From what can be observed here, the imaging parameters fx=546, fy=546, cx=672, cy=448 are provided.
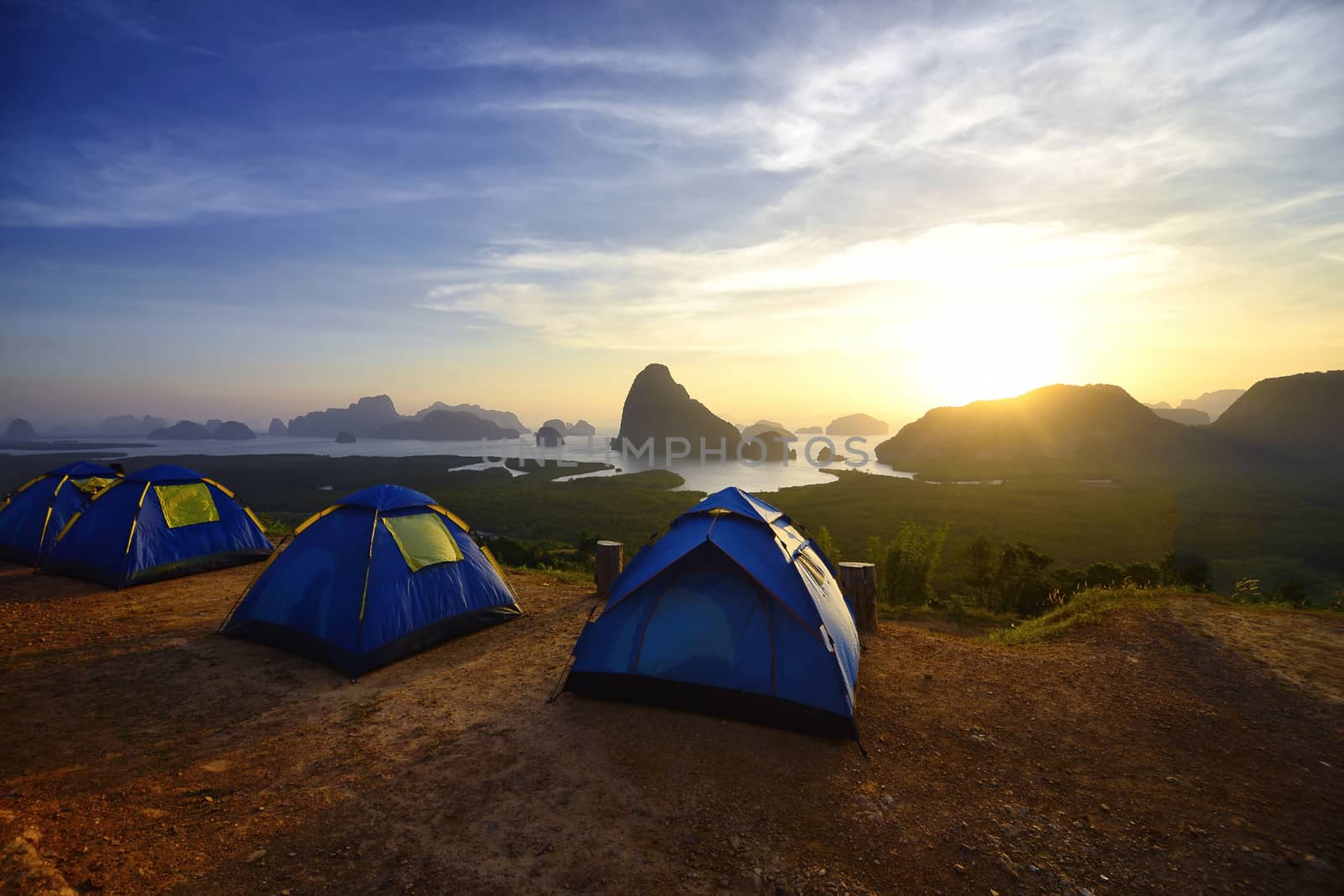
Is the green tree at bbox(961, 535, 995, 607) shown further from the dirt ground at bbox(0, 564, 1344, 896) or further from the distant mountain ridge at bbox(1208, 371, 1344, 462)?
the distant mountain ridge at bbox(1208, 371, 1344, 462)

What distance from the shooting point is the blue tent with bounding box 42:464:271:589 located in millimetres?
10727

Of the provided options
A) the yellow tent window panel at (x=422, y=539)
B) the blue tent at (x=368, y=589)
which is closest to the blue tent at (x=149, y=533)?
the blue tent at (x=368, y=589)

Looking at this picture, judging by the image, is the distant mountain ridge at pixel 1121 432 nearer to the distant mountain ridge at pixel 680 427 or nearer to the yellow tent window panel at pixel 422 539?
the distant mountain ridge at pixel 680 427

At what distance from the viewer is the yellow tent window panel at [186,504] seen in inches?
443

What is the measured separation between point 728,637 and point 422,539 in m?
5.11

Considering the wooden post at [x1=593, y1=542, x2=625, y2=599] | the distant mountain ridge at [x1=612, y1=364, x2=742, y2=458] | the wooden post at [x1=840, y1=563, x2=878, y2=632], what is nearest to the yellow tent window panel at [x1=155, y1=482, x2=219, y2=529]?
the wooden post at [x1=593, y1=542, x2=625, y2=599]

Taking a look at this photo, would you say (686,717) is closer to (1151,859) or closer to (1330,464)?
(1151,859)

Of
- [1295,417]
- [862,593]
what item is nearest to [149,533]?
[862,593]

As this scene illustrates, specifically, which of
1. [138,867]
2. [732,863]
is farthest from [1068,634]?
[138,867]

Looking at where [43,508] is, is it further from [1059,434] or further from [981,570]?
[1059,434]

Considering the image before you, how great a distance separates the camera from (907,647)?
8.81 meters

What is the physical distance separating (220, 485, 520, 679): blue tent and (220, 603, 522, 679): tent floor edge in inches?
0.5

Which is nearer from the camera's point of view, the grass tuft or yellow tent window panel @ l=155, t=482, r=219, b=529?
the grass tuft

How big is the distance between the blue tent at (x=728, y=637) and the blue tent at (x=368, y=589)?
111 inches
